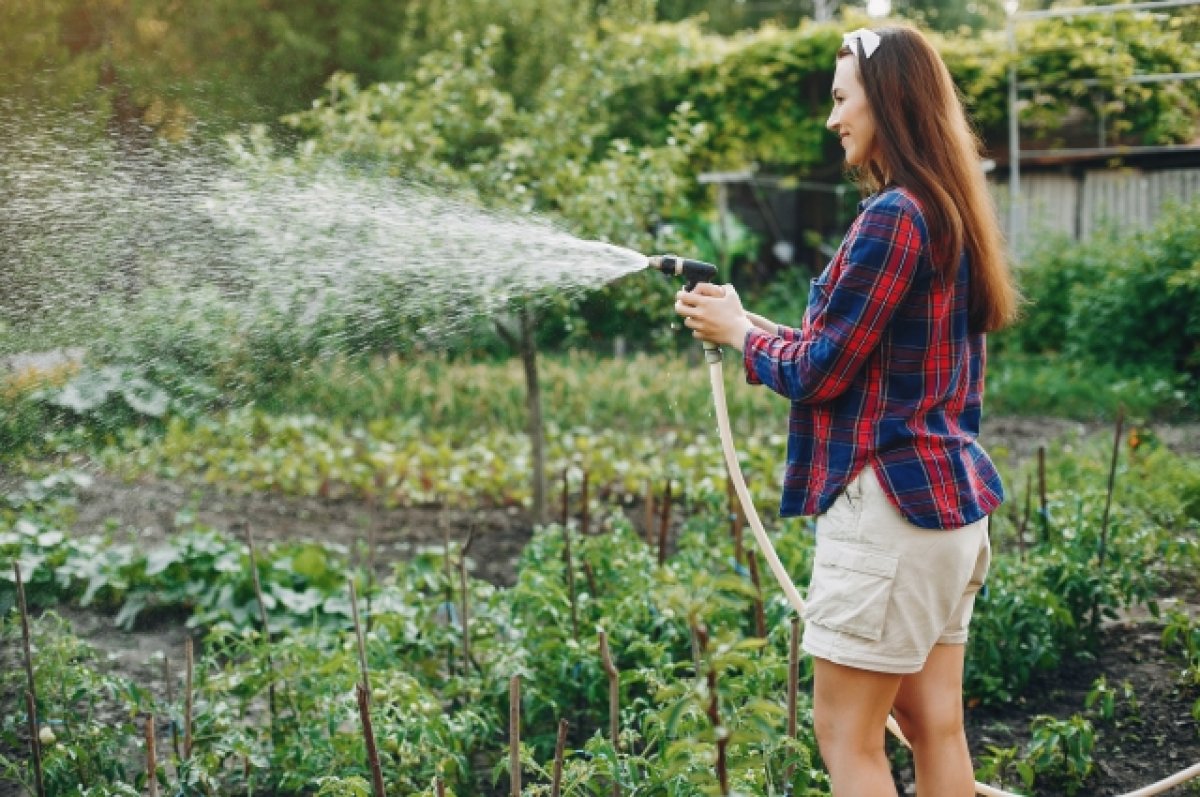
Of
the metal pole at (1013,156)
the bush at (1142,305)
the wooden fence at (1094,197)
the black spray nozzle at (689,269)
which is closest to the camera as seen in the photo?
the black spray nozzle at (689,269)

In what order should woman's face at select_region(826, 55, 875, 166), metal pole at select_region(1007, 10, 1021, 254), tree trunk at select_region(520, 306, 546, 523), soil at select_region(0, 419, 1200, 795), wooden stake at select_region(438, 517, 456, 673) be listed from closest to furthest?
woman's face at select_region(826, 55, 875, 166) < soil at select_region(0, 419, 1200, 795) < wooden stake at select_region(438, 517, 456, 673) < tree trunk at select_region(520, 306, 546, 523) < metal pole at select_region(1007, 10, 1021, 254)

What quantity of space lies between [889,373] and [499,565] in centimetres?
344

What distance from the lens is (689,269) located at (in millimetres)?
2557

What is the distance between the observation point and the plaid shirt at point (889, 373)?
2166 mm

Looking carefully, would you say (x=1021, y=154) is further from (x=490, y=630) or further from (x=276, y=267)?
Answer: (x=490, y=630)

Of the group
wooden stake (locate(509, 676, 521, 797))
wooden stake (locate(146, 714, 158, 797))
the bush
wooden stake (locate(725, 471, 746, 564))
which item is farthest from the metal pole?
wooden stake (locate(146, 714, 158, 797))

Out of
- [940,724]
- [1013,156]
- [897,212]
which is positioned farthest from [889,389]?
[1013,156]

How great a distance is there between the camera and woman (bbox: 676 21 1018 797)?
2191 millimetres

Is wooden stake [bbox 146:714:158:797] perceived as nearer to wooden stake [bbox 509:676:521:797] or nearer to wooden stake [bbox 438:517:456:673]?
wooden stake [bbox 509:676:521:797]

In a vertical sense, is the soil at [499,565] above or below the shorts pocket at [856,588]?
below

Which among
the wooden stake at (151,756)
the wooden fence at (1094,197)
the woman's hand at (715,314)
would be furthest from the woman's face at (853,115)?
the wooden fence at (1094,197)

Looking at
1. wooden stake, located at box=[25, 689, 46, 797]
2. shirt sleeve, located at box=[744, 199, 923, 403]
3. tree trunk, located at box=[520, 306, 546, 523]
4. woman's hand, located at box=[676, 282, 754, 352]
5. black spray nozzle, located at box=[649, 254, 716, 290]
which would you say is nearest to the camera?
shirt sleeve, located at box=[744, 199, 923, 403]

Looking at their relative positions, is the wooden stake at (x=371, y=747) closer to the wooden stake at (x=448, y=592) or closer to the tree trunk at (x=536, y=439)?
the wooden stake at (x=448, y=592)

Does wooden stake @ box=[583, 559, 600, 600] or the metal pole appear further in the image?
the metal pole
